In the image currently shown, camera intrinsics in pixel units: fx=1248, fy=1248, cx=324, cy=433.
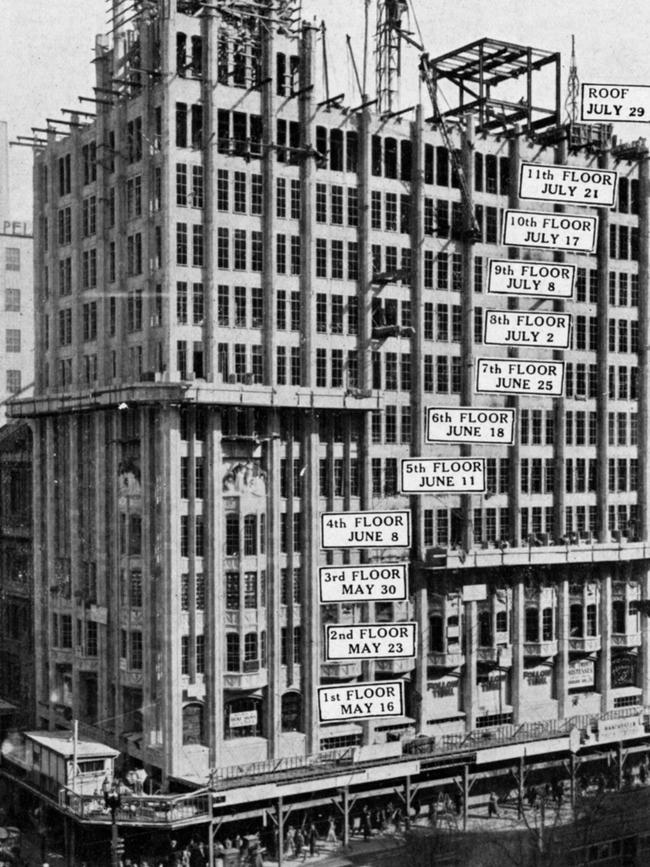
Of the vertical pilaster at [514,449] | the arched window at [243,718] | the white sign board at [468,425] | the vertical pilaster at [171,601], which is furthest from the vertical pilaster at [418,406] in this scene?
the vertical pilaster at [171,601]

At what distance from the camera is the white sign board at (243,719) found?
7425cm

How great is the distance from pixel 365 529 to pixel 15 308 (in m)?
56.5

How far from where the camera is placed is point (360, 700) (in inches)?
2613

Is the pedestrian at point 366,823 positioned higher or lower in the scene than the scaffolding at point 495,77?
lower

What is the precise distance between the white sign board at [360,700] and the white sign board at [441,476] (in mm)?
9553

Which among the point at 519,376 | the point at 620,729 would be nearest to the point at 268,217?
the point at 519,376

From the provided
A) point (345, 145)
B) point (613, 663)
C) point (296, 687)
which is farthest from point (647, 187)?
point (296, 687)

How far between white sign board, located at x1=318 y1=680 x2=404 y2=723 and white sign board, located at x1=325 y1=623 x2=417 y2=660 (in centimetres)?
152

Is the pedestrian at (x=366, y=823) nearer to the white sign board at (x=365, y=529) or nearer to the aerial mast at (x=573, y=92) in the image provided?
the white sign board at (x=365, y=529)

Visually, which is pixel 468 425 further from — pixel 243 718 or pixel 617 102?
pixel 243 718

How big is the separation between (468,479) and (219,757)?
23196 millimetres

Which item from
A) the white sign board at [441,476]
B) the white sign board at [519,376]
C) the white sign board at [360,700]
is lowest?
the white sign board at [360,700]

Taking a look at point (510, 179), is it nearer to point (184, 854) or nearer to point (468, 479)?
point (468, 479)

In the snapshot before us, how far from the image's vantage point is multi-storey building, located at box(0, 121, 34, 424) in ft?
350
